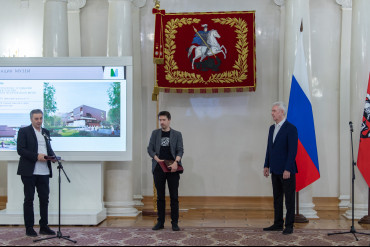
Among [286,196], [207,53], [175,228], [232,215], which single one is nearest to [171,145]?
[175,228]

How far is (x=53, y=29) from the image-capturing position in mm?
7324

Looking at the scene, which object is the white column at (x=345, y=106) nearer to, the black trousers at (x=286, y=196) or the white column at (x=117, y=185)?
the black trousers at (x=286, y=196)

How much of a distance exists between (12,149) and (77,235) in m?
1.63

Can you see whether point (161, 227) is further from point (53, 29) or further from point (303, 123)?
point (53, 29)

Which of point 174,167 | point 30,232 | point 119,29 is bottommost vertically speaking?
point 30,232

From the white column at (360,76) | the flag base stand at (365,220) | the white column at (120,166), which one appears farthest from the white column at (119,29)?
the flag base stand at (365,220)

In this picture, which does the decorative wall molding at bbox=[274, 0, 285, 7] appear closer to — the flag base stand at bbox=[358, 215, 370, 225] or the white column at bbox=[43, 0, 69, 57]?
the white column at bbox=[43, 0, 69, 57]

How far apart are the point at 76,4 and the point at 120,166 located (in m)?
2.73

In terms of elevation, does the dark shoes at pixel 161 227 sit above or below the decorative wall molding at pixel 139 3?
below

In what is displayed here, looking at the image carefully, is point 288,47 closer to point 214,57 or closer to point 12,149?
point 214,57

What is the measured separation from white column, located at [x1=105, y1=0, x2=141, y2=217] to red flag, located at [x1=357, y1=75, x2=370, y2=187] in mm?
3099

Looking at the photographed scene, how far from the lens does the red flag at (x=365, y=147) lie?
648 cm

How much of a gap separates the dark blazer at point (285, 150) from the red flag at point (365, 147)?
125cm

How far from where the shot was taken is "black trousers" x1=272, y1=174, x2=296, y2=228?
573 centimetres
